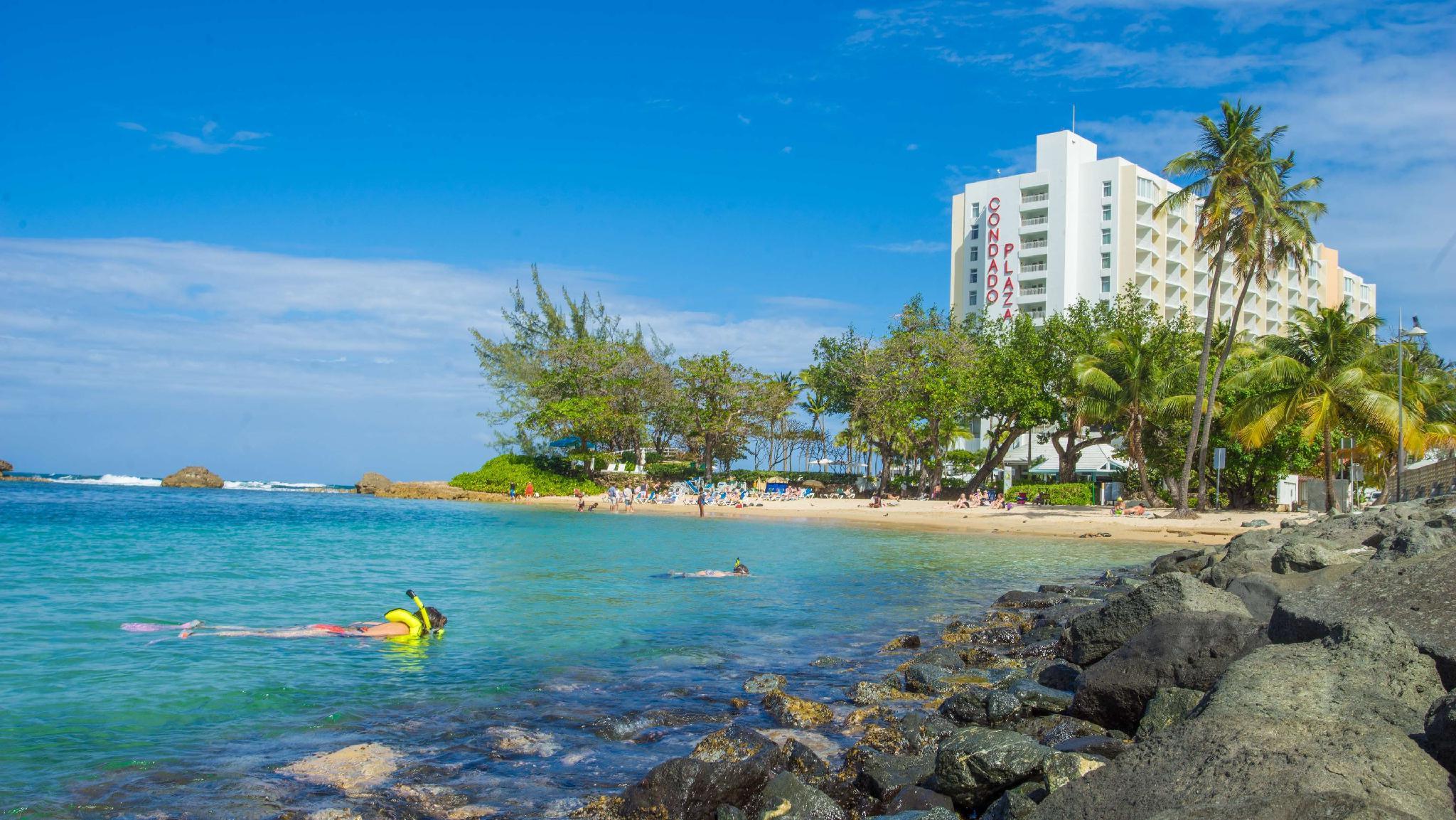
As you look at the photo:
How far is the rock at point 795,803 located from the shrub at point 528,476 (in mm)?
51904

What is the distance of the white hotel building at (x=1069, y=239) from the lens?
72250 millimetres

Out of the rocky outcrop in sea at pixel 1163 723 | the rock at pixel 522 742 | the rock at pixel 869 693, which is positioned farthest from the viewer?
the rock at pixel 869 693

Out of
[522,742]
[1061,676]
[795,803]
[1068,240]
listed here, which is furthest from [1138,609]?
[1068,240]

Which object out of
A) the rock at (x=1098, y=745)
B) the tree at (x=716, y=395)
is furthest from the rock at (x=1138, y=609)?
the tree at (x=716, y=395)

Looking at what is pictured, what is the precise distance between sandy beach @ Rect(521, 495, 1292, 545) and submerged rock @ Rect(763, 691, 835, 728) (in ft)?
81.7

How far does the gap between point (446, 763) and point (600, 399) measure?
4903 centimetres

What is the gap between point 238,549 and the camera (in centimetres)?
Result: 2742

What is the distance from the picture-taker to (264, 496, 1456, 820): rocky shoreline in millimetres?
4172

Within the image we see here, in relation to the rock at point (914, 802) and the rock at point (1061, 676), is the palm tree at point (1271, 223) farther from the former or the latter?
the rock at point (914, 802)

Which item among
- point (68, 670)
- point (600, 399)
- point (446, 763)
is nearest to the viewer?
point (446, 763)

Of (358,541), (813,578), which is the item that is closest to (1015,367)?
(813,578)

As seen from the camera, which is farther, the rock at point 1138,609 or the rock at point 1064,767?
the rock at point 1138,609

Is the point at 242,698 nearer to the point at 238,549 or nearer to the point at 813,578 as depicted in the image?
the point at 813,578

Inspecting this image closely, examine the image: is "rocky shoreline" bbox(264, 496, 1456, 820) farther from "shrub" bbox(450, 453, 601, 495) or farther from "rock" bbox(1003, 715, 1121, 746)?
"shrub" bbox(450, 453, 601, 495)
